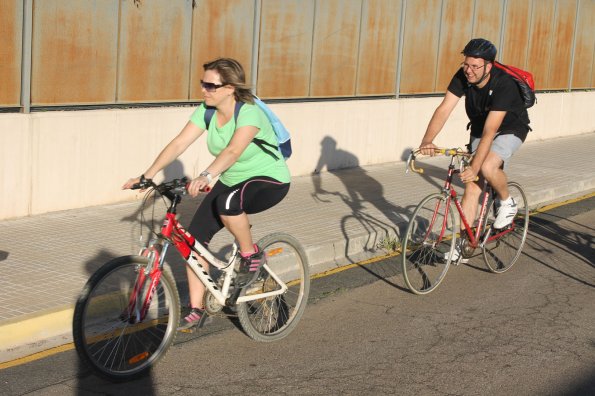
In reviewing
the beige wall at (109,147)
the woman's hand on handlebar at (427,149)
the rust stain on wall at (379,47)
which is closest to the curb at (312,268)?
the woman's hand on handlebar at (427,149)

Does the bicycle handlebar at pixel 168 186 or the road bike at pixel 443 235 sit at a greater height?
the bicycle handlebar at pixel 168 186

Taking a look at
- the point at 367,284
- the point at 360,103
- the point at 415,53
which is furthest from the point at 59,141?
the point at 415,53

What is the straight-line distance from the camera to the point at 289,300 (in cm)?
693

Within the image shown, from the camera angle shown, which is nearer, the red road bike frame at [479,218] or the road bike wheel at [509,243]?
the red road bike frame at [479,218]

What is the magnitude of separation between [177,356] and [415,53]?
1080 cm

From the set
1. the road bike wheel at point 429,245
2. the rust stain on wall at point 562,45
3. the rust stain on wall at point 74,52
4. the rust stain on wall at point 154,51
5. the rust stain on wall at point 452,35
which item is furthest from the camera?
the rust stain on wall at point 562,45

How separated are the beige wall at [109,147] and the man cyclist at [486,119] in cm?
370

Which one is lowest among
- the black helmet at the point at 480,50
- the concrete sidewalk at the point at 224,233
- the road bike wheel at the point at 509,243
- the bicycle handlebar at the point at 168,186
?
the concrete sidewalk at the point at 224,233

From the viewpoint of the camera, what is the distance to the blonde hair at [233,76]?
19.9 ft

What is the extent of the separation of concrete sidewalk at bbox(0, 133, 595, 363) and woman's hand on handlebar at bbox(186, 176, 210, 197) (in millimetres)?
1602

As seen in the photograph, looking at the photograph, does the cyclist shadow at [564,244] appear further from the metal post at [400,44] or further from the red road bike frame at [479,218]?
the metal post at [400,44]

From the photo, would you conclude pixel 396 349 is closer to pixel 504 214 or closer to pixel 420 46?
pixel 504 214

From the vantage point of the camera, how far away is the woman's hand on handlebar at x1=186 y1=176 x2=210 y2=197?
5590mm

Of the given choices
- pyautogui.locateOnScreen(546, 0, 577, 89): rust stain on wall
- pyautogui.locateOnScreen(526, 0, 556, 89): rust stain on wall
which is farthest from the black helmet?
pyautogui.locateOnScreen(546, 0, 577, 89): rust stain on wall
